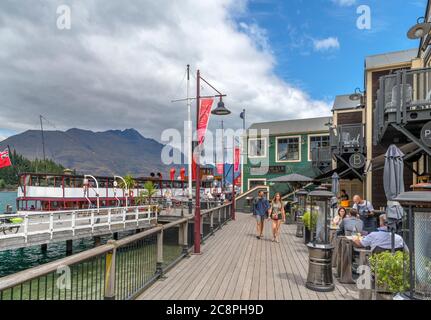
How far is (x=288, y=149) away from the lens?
33.0 m

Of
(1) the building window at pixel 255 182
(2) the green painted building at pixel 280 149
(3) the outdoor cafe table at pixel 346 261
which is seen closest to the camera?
(3) the outdoor cafe table at pixel 346 261

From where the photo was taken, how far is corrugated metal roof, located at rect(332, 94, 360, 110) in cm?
2720

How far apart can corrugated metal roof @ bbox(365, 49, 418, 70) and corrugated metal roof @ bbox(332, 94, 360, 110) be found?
8.55 m

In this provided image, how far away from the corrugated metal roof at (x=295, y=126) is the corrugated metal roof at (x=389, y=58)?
1312 cm

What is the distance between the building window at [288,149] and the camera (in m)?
32.5

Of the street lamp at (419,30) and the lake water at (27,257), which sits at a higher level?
the street lamp at (419,30)

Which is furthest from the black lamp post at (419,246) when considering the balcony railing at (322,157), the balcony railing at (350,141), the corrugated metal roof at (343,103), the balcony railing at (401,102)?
the corrugated metal roof at (343,103)

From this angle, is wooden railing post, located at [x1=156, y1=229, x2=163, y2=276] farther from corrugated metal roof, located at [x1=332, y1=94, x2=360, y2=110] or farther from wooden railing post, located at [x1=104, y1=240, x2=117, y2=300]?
corrugated metal roof, located at [x1=332, y1=94, x2=360, y2=110]

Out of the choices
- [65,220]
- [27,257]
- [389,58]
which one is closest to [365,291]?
[65,220]

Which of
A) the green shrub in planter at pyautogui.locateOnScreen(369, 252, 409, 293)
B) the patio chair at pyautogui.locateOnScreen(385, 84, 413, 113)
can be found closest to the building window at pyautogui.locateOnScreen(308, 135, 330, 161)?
the patio chair at pyautogui.locateOnScreen(385, 84, 413, 113)

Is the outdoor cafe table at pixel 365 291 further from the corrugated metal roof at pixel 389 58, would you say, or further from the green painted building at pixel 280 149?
the green painted building at pixel 280 149

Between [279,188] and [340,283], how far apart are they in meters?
25.5

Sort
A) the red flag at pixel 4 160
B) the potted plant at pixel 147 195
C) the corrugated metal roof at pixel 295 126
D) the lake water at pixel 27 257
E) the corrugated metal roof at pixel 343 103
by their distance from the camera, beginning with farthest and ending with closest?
1. the corrugated metal roof at pixel 295 126
2. the potted plant at pixel 147 195
3. the corrugated metal roof at pixel 343 103
4. the red flag at pixel 4 160
5. the lake water at pixel 27 257
